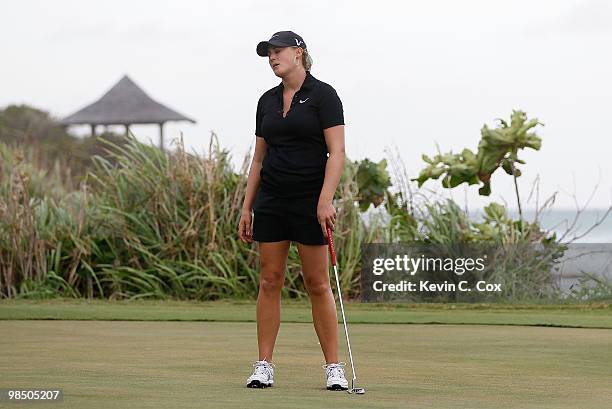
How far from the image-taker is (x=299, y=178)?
6766mm

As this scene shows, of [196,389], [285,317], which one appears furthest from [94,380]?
[285,317]

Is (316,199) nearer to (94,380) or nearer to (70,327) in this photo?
(94,380)

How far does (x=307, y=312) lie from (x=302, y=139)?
6582mm

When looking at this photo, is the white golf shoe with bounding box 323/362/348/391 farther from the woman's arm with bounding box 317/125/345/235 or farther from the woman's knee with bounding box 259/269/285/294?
the woman's arm with bounding box 317/125/345/235

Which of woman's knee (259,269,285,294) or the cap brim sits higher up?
the cap brim

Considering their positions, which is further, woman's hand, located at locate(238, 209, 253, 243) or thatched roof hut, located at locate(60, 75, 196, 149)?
thatched roof hut, located at locate(60, 75, 196, 149)

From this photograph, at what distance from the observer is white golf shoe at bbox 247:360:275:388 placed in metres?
6.66

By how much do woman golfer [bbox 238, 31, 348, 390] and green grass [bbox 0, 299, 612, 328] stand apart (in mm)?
5017

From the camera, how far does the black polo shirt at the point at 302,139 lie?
6.74 meters

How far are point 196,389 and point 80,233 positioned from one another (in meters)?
9.62

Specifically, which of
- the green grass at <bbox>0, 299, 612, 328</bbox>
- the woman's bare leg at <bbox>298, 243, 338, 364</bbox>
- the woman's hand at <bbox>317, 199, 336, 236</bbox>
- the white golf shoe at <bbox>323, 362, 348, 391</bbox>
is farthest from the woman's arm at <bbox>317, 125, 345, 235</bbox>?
the green grass at <bbox>0, 299, 612, 328</bbox>

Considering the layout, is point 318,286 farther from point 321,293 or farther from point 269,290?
point 269,290

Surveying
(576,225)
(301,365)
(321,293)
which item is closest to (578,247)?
(576,225)

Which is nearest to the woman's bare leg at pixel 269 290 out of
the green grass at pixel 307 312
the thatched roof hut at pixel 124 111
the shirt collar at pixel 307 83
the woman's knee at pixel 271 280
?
the woman's knee at pixel 271 280
